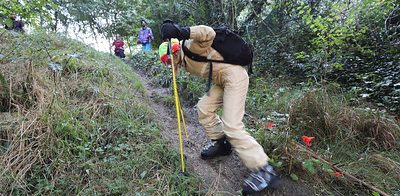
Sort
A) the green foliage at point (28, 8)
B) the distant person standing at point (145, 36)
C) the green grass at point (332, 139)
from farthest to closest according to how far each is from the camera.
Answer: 1. the distant person standing at point (145, 36)
2. the green foliage at point (28, 8)
3. the green grass at point (332, 139)

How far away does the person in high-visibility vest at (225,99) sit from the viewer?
2.45 m

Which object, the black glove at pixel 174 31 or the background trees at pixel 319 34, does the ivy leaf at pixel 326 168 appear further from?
the background trees at pixel 319 34

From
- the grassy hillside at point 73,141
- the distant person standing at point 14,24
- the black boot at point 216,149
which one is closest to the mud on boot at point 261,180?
the grassy hillside at point 73,141

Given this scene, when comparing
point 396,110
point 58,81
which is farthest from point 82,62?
point 396,110

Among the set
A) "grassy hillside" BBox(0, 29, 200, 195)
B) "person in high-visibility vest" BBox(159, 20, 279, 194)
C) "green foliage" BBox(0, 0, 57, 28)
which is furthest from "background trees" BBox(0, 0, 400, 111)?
"person in high-visibility vest" BBox(159, 20, 279, 194)

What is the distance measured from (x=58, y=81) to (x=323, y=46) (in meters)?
5.47

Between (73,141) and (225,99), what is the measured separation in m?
1.79

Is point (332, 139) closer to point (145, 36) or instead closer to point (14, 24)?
point (14, 24)

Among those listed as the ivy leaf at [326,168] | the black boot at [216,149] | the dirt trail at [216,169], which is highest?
the ivy leaf at [326,168]

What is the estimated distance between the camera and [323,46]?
5.68 m

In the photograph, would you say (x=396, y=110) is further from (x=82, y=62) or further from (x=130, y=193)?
(x=82, y=62)

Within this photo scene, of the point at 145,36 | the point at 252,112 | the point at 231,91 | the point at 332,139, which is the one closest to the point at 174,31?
the point at 231,91

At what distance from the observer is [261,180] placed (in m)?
2.44

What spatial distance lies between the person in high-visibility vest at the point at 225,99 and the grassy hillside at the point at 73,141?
60 centimetres
